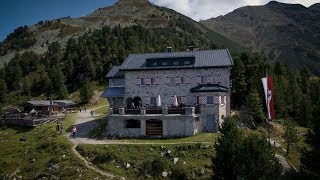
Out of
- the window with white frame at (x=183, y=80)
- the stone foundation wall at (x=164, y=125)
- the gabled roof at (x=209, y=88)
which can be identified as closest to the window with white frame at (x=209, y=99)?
the gabled roof at (x=209, y=88)

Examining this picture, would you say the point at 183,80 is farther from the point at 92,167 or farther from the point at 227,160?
the point at 227,160

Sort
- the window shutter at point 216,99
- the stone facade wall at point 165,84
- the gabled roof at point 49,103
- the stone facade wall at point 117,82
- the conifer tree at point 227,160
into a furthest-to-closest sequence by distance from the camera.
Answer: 1. the gabled roof at point 49,103
2. the stone facade wall at point 117,82
3. the stone facade wall at point 165,84
4. the window shutter at point 216,99
5. the conifer tree at point 227,160

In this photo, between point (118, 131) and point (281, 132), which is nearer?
point (118, 131)

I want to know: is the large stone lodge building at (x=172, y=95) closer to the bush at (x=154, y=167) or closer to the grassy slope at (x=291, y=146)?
the grassy slope at (x=291, y=146)

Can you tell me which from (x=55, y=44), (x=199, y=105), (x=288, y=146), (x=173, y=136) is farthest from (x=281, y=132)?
(x=55, y=44)

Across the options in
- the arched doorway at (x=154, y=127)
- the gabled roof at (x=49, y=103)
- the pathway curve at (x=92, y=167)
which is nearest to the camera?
the pathway curve at (x=92, y=167)

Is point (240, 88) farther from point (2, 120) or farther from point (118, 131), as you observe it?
point (2, 120)
